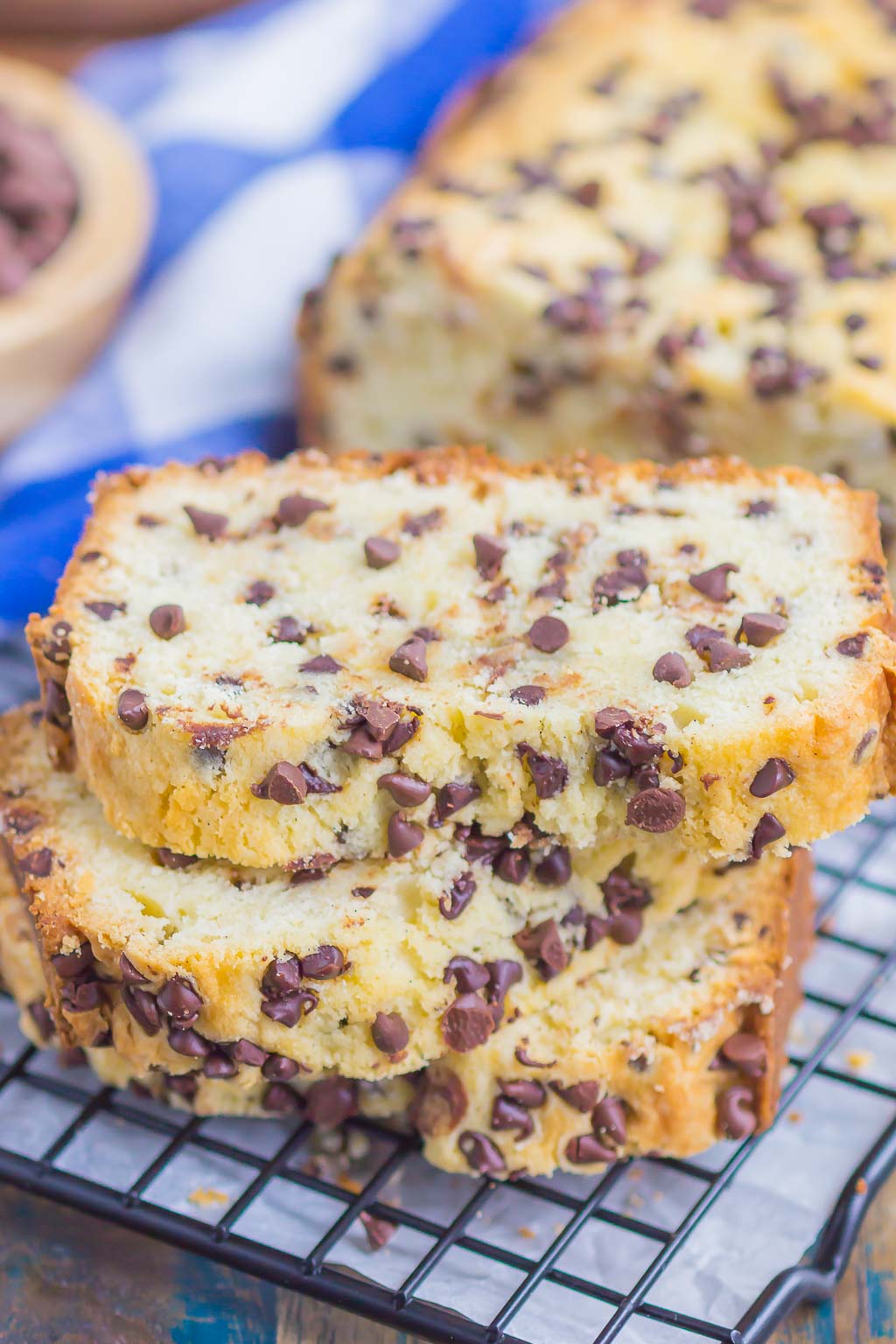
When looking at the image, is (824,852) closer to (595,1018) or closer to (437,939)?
(595,1018)

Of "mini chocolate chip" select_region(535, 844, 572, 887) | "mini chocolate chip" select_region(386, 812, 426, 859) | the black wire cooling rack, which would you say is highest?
"mini chocolate chip" select_region(386, 812, 426, 859)

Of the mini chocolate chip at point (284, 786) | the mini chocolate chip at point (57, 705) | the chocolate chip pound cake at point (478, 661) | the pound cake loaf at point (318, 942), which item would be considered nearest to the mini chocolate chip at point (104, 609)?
the chocolate chip pound cake at point (478, 661)

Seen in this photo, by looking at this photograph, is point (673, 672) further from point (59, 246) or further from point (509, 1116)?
point (59, 246)

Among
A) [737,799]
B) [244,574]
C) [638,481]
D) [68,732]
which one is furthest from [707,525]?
[68,732]

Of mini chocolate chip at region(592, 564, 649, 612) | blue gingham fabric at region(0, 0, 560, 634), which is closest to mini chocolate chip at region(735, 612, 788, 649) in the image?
mini chocolate chip at region(592, 564, 649, 612)

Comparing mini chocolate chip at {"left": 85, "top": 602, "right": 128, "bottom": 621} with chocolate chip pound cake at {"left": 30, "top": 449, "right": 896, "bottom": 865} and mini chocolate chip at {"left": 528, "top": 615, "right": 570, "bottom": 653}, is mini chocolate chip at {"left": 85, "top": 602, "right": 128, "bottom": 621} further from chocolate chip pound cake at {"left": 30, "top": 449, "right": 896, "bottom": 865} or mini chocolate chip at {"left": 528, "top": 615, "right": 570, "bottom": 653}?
mini chocolate chip at {"left": 528, "top": 615, "right": 570, "bottom": 653}

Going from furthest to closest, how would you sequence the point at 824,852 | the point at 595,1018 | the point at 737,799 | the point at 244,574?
the point at 824,852 < the point at 244,574 < the point at 595,1018 < the point at 737,799

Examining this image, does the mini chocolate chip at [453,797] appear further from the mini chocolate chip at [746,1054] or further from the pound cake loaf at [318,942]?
the mini chocolate chip at [746,1054]
